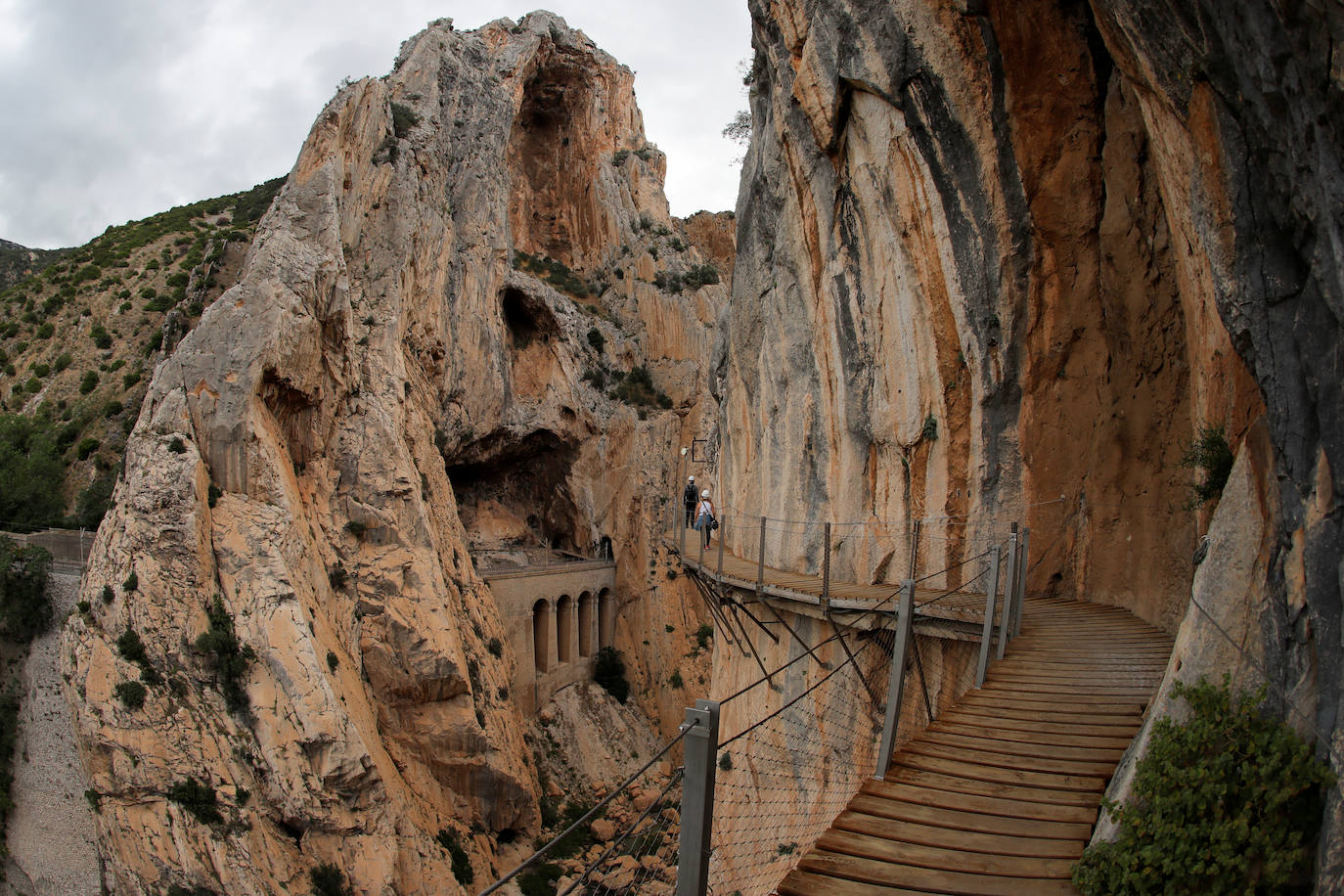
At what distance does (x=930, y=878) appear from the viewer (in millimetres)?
3590

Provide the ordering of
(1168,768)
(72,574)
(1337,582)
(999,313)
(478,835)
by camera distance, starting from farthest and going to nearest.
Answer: (478,835), (72,574), (999,313), (1168,768), (1337,582)

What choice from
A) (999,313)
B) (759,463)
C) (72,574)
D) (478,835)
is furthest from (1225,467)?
(72,574)

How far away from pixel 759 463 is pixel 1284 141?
12835 mm

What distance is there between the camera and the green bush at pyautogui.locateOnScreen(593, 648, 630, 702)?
31.3 metres

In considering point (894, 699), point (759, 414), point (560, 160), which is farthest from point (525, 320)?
point (894, 699)

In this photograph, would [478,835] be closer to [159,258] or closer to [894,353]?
[894,353]

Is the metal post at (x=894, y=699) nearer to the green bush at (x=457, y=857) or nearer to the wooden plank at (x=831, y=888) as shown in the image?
the wooden plank at (x=831, y=888)

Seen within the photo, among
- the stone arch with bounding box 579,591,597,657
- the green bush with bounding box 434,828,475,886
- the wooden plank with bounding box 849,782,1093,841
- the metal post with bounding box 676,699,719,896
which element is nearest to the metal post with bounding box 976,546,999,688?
the wooden plank with bounding box 849,782,1093,841

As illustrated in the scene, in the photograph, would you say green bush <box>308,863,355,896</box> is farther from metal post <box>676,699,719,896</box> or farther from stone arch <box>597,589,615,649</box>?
stone arch <box>597,589,615,649</box>

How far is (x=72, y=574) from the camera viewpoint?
19.7m

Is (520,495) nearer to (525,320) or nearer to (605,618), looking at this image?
(605,618)

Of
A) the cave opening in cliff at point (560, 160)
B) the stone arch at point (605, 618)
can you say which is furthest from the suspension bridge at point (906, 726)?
the cave opening in cliff at point (560, 160)

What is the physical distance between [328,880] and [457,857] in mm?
4642

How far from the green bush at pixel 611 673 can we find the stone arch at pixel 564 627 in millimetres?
1896
